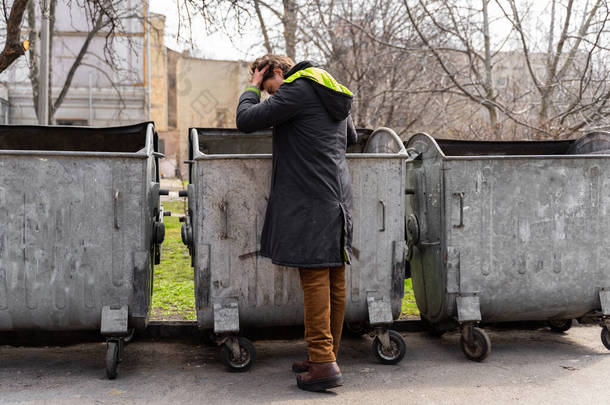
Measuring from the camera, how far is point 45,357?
12.7ft

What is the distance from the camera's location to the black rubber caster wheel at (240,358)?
11.8 ft

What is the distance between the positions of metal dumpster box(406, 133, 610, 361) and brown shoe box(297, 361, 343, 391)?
980mm

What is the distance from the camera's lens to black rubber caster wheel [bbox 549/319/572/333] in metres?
4.54

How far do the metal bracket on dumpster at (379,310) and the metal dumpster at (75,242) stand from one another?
52.5 inches

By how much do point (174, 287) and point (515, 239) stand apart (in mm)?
3227

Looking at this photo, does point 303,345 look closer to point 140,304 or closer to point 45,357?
point 140,304

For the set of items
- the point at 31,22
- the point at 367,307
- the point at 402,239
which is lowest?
the point at 367,307

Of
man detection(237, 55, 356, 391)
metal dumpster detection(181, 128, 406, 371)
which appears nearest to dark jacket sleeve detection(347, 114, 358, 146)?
metal dumpster detection(181, 128, 406, 371)

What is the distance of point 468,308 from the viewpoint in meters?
3.80

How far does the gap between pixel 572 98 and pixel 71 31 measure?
15.2 m

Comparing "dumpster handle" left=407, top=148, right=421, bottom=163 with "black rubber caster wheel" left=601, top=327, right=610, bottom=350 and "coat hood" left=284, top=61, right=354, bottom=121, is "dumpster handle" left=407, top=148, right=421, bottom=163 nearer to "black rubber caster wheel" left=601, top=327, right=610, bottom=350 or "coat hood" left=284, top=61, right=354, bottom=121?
"coat hood" left=284, top=61, right=354, bottom=121

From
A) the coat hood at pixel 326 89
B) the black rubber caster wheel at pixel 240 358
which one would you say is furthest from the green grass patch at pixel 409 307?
the coat hood at pixel 326 89

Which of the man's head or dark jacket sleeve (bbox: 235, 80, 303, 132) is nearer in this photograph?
dark jacket sleeve (bbox: 235, 80, 303, 132)

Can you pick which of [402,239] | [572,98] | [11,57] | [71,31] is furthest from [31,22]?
[402,239]
